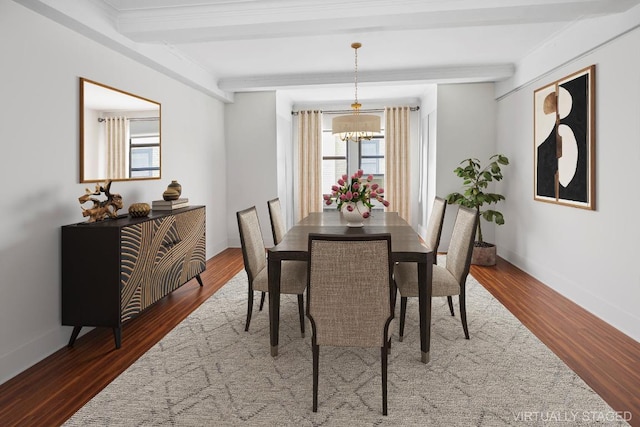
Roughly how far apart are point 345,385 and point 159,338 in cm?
154

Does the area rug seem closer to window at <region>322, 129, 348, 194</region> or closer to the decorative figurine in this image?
the decorative figurine

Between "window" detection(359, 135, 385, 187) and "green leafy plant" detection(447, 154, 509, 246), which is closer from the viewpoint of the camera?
"green leafy plant" detection(447, 154, 509, 246)

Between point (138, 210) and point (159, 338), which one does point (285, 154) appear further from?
point (159, 338)

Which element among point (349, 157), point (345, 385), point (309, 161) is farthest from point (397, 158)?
point (345, 385)

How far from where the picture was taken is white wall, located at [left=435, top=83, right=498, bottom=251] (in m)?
5.80

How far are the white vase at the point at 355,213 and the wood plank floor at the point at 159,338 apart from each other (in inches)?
61.3

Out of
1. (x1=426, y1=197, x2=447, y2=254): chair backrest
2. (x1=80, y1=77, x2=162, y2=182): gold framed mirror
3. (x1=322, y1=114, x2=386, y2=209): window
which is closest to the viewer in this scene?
(x1=80, y1=77, x2=162, y2=182): gold framed mirror

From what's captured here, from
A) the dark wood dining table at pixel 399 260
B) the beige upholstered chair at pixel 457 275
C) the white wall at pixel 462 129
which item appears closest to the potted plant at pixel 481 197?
the white wall at pixel 462 129

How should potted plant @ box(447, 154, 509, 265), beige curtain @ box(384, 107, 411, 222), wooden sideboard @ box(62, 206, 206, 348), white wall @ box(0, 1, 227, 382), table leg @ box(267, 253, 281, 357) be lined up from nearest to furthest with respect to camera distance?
white wall @ box(0, 1, 227, 382), table leg @ box(267, 253, 281, 357), wooden sideboard @ box(62, 206, 206, 348), potted plant @ box(447, 154, 509, 265), beige curtain @ box(384, 107, 411, 222)

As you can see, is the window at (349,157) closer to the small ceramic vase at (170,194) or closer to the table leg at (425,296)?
the small ceramic vase at (170,194)

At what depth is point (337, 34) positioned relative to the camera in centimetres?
379

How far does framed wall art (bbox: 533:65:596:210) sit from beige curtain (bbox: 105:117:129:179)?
4.10 m

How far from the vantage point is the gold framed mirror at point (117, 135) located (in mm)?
3168

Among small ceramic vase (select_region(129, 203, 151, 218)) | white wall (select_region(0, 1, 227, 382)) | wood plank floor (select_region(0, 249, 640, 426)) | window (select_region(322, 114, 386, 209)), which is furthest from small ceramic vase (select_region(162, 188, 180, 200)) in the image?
window (select_region(322, 114, 386, 209))
